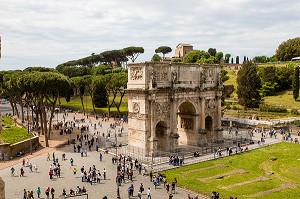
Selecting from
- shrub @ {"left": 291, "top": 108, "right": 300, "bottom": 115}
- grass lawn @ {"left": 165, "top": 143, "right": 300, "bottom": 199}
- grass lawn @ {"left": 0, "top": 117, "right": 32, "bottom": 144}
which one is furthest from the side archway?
shrub @ {"left": 291, "top": 108, "right": 300, "bottom": 115}

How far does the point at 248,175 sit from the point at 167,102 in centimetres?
1292

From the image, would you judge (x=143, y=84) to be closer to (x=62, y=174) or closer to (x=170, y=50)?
(x=62, y=174)

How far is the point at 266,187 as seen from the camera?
94.0ft

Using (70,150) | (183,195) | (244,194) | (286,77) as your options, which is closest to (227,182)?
(244,194)

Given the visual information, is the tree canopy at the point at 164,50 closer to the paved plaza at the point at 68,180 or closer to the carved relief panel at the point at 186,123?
the carved relief panel at the point at 186,123

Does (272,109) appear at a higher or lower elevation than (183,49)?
lower

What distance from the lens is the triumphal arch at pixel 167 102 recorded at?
3834cm

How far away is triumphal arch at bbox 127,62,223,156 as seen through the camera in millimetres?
38344

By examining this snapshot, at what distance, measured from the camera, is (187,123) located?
44.9 metres

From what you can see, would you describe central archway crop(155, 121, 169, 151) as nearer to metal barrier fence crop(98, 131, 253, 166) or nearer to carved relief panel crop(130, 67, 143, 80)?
metal barrier fence crop(98, 131, 253, 166)

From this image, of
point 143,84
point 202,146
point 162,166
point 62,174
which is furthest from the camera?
point 202,146

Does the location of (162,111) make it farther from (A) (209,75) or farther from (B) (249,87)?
(B) (249,87)

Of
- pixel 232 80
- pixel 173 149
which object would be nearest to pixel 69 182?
pixel 173 149

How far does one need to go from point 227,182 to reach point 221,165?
5494mm
